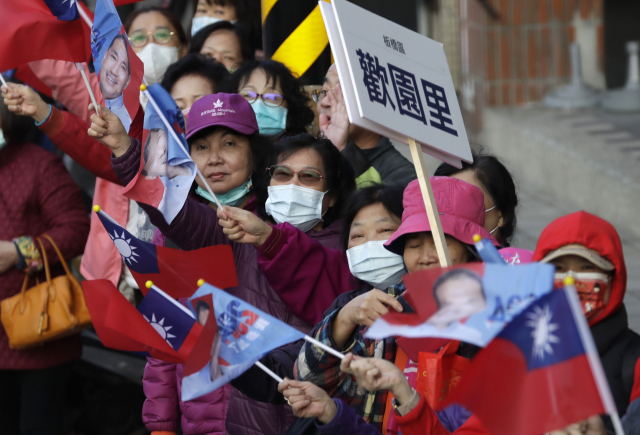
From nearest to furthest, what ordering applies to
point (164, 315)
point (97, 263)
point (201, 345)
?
1. point (201, 345)
2. point (164, 315)
3. point (97, 263)

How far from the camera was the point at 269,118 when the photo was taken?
4.10 meters

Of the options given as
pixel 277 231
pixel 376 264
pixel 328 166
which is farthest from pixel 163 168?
pixel 376 264

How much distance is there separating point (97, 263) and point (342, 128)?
4.46 ft

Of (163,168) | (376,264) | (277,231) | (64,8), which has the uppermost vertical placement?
(64,8)

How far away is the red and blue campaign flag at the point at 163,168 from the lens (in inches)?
119

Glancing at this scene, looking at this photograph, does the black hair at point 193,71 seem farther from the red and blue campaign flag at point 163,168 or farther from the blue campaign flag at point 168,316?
the blue campaign flag at point 168,316

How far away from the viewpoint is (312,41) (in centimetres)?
484

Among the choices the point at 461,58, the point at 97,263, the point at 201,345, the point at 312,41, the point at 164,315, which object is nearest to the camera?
the point at 201,345

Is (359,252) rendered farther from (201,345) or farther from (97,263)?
(97,263)

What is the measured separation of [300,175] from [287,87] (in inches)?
34.7

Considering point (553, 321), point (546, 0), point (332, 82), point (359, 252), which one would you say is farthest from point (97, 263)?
point (546, 0)

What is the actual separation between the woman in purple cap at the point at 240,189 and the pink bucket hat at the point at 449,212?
52cm

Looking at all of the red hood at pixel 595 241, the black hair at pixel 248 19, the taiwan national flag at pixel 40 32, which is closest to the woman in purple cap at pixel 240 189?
the taiwan national flag at pixel 40 32

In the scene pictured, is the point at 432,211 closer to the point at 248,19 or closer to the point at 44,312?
the point at 44,312
